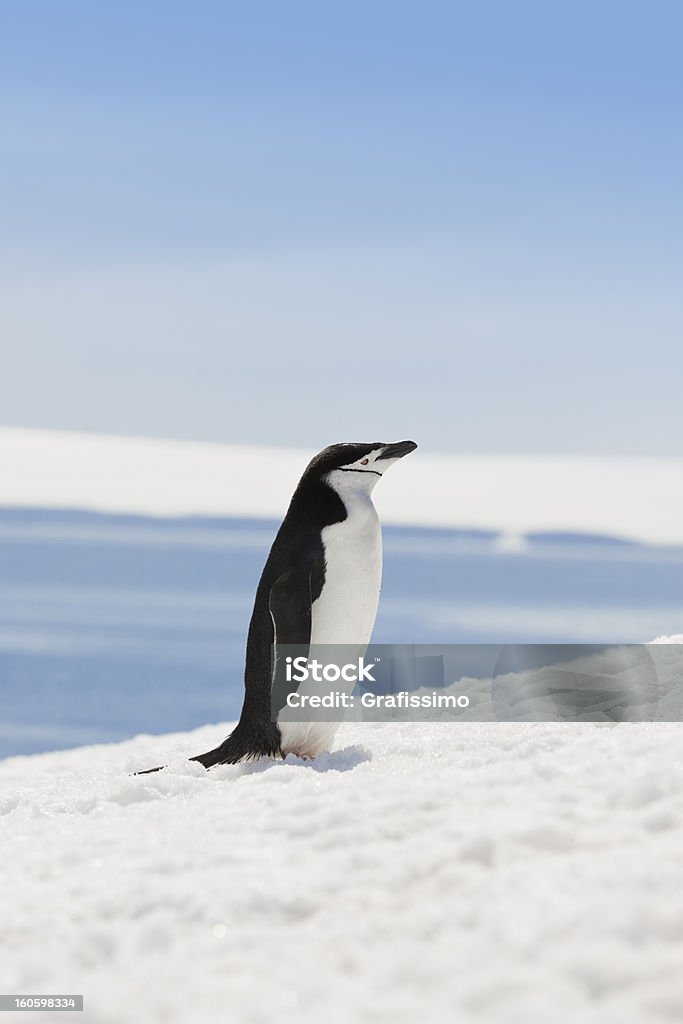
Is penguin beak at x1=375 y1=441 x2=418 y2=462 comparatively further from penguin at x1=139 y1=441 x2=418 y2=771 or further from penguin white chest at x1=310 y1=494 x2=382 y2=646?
penguin white chest at x1=310 y1=494 x2=382 y2=646

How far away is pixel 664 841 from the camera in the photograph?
2615 mm

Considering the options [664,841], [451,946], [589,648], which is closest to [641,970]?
[451,946]

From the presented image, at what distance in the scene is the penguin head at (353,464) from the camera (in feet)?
18.3

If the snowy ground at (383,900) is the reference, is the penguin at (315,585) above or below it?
above

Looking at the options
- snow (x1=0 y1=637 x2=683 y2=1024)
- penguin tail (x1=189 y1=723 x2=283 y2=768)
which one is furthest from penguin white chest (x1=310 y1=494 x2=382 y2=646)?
snow (x1=0 y1=637 x2=683 y2=1024)

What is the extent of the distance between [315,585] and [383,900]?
114 inches

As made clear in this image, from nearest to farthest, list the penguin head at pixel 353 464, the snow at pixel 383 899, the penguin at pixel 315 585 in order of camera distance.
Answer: the snow at pixel 383 899 → the penguin at pixel 315 585 → the penguin head at pixel 353 464

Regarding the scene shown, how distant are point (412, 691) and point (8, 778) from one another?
261 cm

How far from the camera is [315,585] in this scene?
5.37 meters

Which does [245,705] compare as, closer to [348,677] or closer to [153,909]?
[348,677]

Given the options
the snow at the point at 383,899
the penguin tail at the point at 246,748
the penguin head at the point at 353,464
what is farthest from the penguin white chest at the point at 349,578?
the snow at the point at 383,899

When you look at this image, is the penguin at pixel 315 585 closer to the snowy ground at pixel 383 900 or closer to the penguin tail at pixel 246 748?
the penguin tail at pixel 246 748

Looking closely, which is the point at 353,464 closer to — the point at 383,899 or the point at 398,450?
the point at 398,450

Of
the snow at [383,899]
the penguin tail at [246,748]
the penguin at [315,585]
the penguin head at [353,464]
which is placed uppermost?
the penguin head at [353,464]
